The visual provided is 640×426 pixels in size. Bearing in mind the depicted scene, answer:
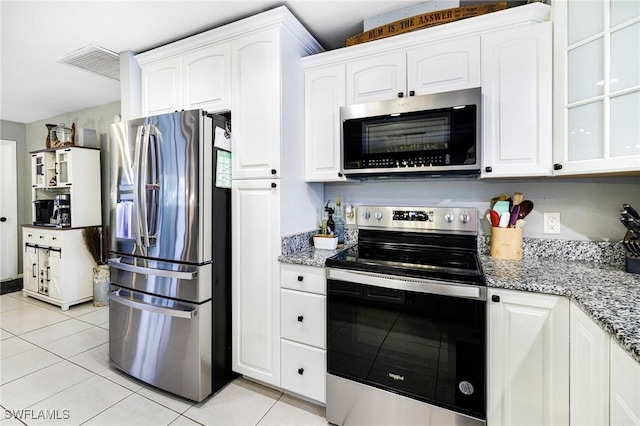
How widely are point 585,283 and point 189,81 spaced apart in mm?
2668

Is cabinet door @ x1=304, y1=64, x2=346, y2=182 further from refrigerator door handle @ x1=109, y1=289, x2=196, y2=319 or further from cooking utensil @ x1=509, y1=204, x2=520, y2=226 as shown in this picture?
refrigerator door handle @ x1=109, y1=289, x2=196, y2=319

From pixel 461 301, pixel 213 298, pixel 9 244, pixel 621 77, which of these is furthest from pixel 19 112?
pixel 621 77

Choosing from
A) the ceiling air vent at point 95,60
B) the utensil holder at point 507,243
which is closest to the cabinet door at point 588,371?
the utensil holder at point 507,243

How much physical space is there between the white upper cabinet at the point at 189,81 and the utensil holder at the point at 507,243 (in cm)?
196

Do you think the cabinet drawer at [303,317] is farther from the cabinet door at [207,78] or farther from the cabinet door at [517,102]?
the cabinet door at [207,78]

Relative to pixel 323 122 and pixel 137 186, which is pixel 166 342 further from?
pixel 323 122

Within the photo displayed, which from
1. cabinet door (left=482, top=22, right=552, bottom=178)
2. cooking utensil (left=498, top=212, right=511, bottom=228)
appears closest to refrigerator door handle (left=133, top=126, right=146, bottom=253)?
cabinet door (left=482, top=22, right=552, bottom=178)

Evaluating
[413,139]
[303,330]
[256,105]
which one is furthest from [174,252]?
[413,139]

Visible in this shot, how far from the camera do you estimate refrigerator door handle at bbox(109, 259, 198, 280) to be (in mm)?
1859

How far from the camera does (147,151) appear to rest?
200 centimetres

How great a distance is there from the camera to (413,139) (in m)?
1.78

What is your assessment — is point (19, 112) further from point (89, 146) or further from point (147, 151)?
point (147, 151)

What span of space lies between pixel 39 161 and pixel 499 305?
539cm

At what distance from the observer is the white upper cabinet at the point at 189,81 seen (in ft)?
6.91
